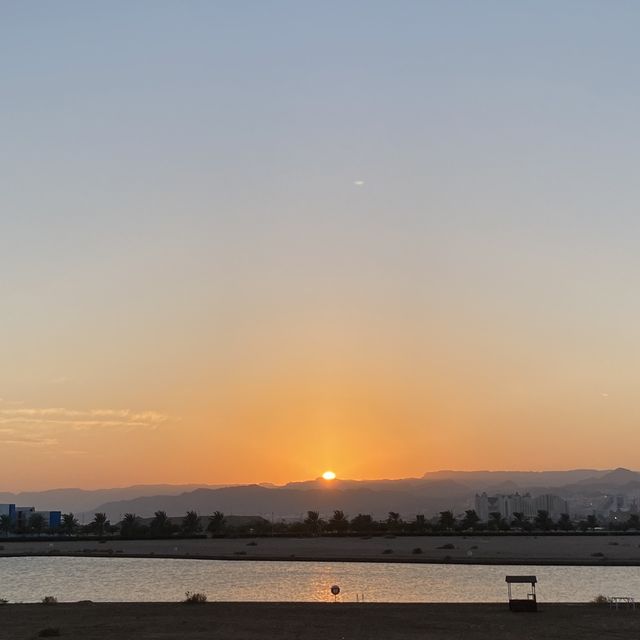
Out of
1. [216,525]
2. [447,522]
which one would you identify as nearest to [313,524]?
[216,525]

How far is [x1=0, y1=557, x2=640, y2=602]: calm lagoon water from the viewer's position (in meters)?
53.4

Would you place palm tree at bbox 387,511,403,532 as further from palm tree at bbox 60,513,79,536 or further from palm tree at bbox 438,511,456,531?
palm tree at bbox 60,513,79,536

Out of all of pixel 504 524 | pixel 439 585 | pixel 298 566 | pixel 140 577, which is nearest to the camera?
pixel 439 585

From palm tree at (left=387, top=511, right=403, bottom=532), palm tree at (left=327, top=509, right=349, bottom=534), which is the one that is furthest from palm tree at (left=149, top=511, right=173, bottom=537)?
palm tree at (left=387, top=511, right=403, bottom=532)

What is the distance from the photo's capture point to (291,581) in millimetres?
69938

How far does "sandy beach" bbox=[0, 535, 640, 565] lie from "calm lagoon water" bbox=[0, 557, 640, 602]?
722 cm

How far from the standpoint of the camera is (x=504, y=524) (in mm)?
169750
